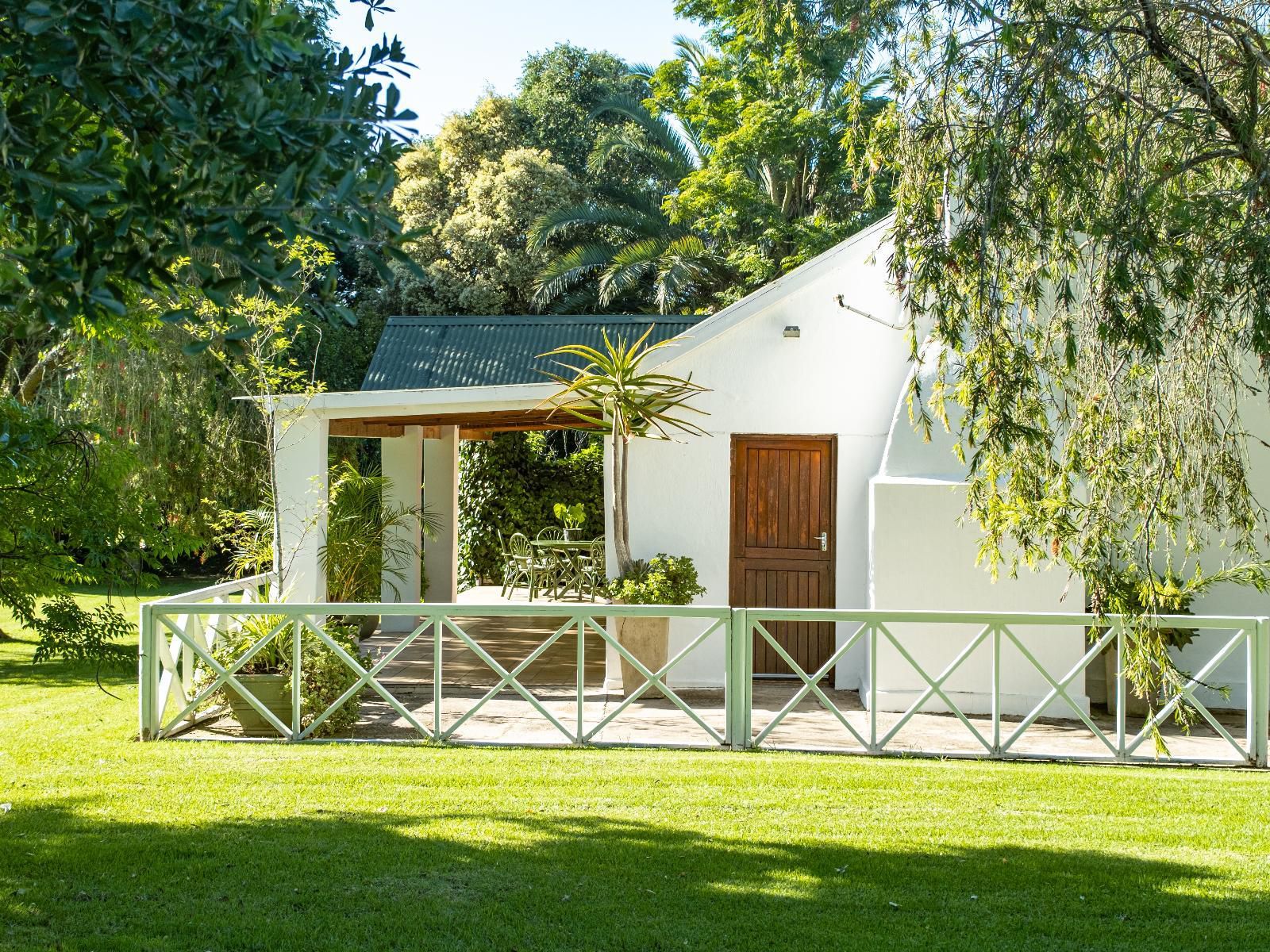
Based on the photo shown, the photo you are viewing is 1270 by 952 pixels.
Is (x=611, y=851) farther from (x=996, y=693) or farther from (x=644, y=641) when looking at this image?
(x=644, y=641)

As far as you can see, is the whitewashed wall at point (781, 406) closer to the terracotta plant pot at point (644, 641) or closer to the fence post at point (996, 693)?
the terracotta plant pot at point (644, 641)

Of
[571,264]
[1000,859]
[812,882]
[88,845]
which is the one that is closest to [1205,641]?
[1000,859]

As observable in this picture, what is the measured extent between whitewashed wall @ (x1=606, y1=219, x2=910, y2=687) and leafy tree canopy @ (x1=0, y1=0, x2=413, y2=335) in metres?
7.12

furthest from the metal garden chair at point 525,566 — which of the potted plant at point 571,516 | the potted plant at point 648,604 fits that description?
the potted plant at point 648,604

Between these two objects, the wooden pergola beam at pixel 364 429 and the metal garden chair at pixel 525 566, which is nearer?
the wooden pergola beam at pixel 364 429

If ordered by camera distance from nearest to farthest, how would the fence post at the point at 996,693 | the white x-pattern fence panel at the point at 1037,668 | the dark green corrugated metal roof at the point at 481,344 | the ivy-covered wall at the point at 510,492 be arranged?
the white x-pattern fence panel at the point at 1037,668 → the fence post at the point at 996,693 → the dark green corrugated metal roof at the point at 481,344 → the ivy-covered wall at the point at 510,492

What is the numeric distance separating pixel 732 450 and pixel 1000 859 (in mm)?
5480

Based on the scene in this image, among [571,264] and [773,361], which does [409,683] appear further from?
[571,264]

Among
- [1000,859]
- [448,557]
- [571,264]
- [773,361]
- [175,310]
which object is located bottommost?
[1000,859]

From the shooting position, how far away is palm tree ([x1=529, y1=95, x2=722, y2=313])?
21875 millimetres

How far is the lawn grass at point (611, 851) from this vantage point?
4.28 meters

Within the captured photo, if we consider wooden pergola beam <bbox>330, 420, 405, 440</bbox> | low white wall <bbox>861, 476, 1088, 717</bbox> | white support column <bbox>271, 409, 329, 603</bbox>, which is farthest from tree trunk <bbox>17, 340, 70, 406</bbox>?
low white wall <bbox>861, 476, 1088, 717</bbox>

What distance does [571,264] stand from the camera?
72.8 feet

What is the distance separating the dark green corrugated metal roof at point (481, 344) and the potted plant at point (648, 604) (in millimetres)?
4874
